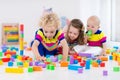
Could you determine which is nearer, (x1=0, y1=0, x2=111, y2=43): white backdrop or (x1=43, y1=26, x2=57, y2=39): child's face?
(x1=43, y1=26, x2=57, y2=39): child's face

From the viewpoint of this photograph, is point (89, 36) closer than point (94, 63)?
No

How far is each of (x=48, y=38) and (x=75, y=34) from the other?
1.18 ft

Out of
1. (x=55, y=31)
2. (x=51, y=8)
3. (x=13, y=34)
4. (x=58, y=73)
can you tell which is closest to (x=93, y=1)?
(x=51, y=8)

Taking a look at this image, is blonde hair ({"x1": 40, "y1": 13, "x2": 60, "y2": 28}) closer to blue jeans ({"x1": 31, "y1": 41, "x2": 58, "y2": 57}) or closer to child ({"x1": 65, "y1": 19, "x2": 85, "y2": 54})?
blue jeans ({"x1": 31, "y1": 41, "x2": 58, "y2": 57})

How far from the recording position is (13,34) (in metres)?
3.50

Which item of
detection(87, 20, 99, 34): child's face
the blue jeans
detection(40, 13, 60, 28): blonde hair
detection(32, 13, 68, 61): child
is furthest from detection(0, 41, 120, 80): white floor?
detection(87, 20, 99, 34): child's face

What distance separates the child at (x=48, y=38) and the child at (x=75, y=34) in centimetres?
24

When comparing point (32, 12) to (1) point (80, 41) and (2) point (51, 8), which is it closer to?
(2) point (51, 8)

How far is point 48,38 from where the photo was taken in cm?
216

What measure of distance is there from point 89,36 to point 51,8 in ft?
4.15

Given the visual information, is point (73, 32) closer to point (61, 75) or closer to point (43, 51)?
point (43, 51)

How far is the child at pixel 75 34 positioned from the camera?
2414 mm

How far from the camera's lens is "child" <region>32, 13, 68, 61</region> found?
201cm

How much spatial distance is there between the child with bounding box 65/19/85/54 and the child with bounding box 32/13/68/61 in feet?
0.78
